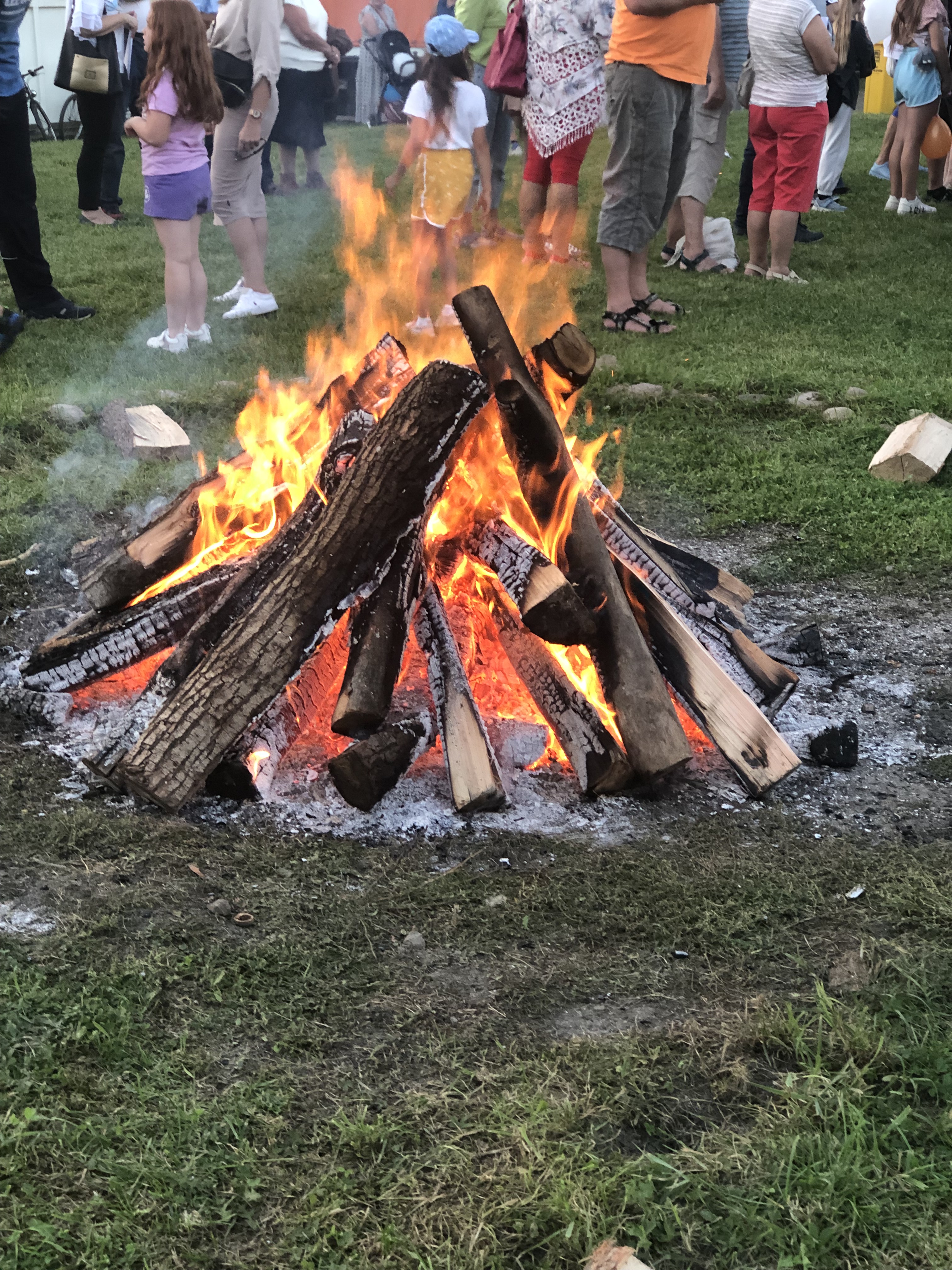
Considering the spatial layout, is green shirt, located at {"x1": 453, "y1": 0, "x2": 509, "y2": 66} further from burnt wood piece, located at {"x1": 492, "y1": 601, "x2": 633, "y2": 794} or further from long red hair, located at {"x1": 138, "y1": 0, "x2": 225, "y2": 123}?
burnt wood piece, located at {"x1": 492, "y1": 601, "x2": 633, "y2": 794}

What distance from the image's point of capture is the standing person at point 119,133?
1174cm

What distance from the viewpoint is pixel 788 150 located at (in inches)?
361

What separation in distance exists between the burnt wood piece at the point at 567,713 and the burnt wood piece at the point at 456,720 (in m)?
0.17

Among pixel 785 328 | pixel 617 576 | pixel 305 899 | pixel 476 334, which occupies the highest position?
pixel 476 334

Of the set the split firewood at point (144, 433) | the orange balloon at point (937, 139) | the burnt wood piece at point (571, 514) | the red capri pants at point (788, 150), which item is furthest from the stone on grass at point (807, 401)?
the orange balloon at point (937, 139)

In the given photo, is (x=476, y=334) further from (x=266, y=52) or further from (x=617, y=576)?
(x=266, y=52)

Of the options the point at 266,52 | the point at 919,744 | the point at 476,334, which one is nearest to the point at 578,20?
the point at 266,52

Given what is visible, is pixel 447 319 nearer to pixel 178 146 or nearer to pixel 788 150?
pixel 178 146

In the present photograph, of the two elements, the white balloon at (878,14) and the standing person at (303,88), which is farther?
the white balloon at (878,14)

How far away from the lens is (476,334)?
12.5ft

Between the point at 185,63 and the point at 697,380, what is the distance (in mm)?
3582

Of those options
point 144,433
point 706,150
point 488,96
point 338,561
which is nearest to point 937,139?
point 706,150

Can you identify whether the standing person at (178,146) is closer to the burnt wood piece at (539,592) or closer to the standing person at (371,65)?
the burnt wood piece at (539,592)

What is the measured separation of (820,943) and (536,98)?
315 inches
